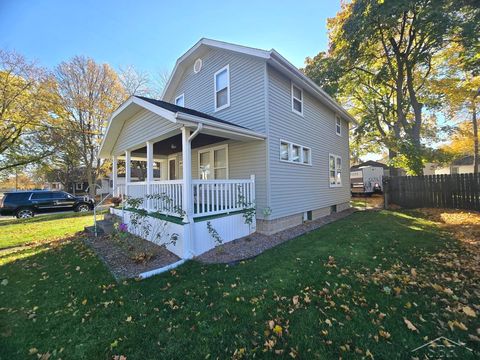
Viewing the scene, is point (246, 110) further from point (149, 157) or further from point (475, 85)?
point (475, 85)

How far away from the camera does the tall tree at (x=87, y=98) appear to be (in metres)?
18.8

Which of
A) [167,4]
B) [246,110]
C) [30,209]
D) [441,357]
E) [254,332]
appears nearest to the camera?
[441,357]

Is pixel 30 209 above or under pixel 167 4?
under

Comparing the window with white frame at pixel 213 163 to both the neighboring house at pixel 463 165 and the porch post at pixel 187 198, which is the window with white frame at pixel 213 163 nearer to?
the porch post at pixel 187 198

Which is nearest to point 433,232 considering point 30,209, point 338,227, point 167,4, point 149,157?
point 338,227

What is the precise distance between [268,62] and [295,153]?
348 centimetres

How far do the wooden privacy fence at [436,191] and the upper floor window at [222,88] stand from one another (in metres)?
11.4

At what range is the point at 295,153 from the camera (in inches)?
352

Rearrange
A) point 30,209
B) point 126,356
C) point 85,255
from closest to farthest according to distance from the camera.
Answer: point 126,356 < point 85,255 < point 30,209

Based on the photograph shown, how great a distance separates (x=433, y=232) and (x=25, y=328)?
10.1m

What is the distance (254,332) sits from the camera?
2717 mm

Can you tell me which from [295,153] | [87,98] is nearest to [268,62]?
[295,153]

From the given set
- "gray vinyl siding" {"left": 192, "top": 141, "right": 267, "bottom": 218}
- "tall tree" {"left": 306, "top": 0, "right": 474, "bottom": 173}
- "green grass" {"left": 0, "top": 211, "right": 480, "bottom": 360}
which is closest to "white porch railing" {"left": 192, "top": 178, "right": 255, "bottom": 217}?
"gray vinyl siding" {"left": 192, "top": 141, "right": 267, "bottom": 218}

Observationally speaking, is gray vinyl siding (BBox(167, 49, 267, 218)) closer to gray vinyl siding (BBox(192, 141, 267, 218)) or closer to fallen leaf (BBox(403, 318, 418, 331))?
gray vinyl siding (BBox(192, 141, 267, 218))
